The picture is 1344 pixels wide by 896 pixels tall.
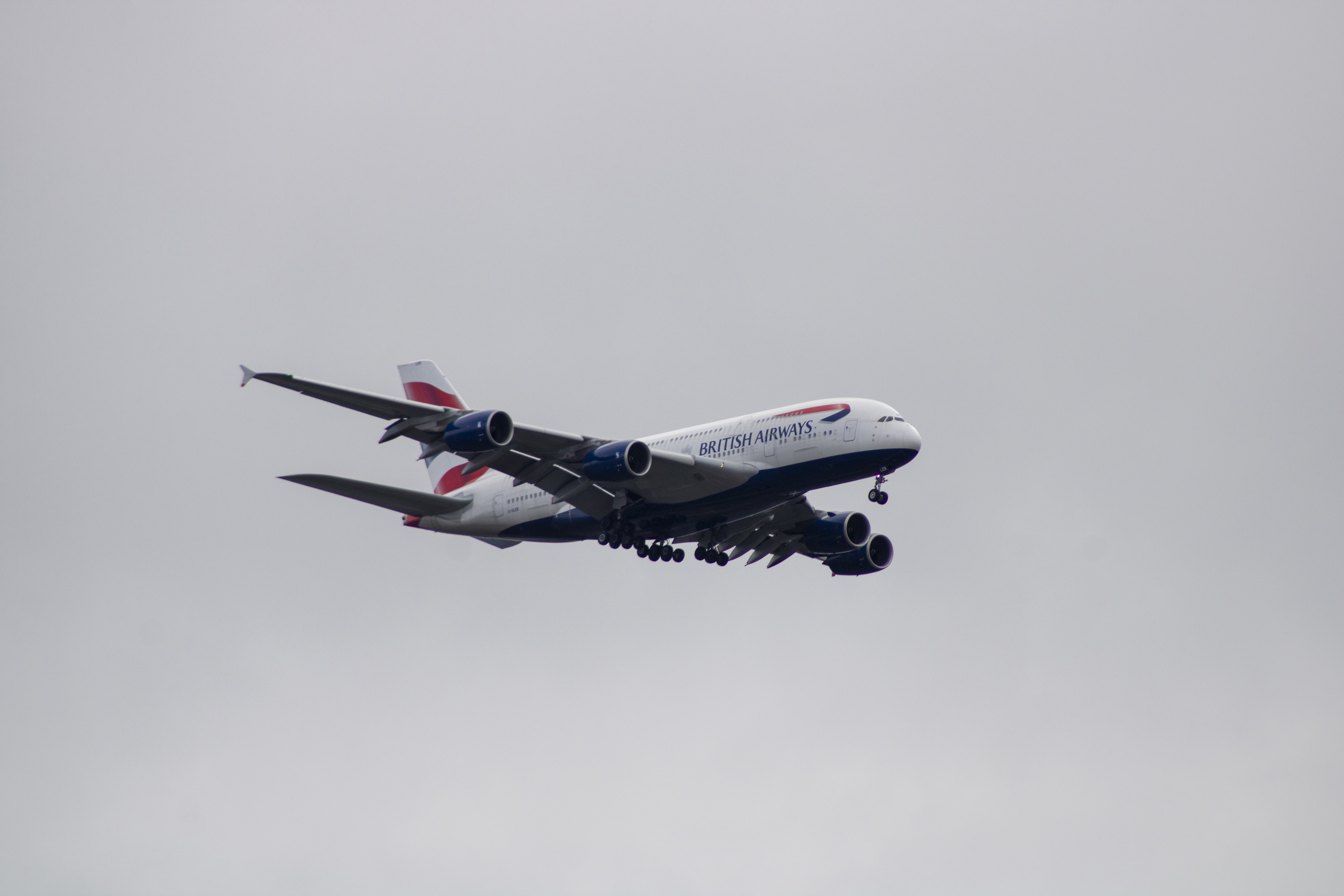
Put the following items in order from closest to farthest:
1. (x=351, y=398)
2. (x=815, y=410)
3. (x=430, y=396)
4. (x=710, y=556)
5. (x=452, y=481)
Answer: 1. (x=351, y=398)
2. (x=815, y=410)
3. (x=710, y=556)
4. (x=452, y=481)
5. (x=430, y=396)

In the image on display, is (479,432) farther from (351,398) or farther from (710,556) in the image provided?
(710,556)

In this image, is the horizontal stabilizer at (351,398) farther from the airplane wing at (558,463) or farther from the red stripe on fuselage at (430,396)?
the red stripe on fuselage at (430,396)

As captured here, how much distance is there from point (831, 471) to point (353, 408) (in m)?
13.7

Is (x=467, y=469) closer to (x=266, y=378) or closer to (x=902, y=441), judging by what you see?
(x=266, y=378)

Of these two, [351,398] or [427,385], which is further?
[427,385]

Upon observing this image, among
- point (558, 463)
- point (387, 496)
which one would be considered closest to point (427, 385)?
point (387, 496)

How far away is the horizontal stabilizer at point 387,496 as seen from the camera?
40938 mm

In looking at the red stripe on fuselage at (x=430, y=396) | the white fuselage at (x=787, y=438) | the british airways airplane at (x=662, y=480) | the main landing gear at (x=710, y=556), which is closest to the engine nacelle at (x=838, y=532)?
the british airways airplane at (x=662, y=480)

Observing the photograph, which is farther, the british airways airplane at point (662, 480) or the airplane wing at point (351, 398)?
the british airways airplane at point (662, 480)

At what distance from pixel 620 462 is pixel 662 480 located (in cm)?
254

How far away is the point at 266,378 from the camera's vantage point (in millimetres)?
35031

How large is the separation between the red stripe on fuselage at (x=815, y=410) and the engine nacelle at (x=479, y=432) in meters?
8.35

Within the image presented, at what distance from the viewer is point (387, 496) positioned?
44.8 metres

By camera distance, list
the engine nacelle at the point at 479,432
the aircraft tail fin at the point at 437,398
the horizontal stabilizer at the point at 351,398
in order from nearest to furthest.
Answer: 1. the horizontal stabilizer at the point at 351,398
2. the engine nacelle at the point at 479,432
3. the aircraft tail fin at the point at 437,398
